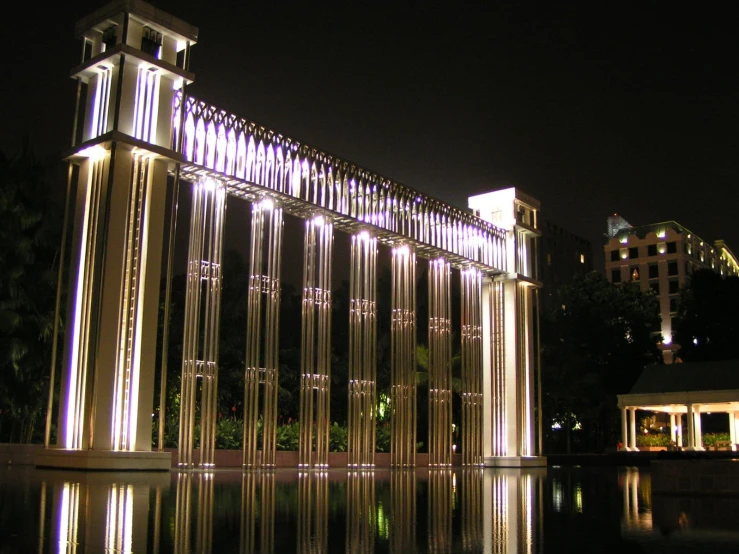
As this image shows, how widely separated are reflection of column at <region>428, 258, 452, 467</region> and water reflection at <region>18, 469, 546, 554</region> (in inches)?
420

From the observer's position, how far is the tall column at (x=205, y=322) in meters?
13.5

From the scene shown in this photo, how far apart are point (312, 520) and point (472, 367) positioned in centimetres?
1589

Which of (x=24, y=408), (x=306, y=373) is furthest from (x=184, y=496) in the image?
(x=24, y=408)

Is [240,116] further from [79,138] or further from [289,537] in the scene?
[289,537]

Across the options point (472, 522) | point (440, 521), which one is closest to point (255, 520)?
point (440, 521)

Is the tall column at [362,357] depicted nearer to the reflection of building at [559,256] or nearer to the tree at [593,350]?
the tree at [593,350]

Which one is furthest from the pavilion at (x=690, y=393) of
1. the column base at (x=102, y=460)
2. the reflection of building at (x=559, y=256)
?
the reflection of building at (x=559, y=256)

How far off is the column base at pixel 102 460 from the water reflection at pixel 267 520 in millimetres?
2074

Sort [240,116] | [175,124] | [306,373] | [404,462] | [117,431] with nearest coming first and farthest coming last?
[117,431]
[175,124]
[240,116]
[306,373]
[404,462]

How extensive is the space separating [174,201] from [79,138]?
1.72m

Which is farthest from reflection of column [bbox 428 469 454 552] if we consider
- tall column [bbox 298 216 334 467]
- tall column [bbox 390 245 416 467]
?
tall column [bbox 390 245 416 467]

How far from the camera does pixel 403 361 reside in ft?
61.2

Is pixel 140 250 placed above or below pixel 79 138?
below

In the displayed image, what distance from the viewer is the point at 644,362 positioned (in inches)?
1501
